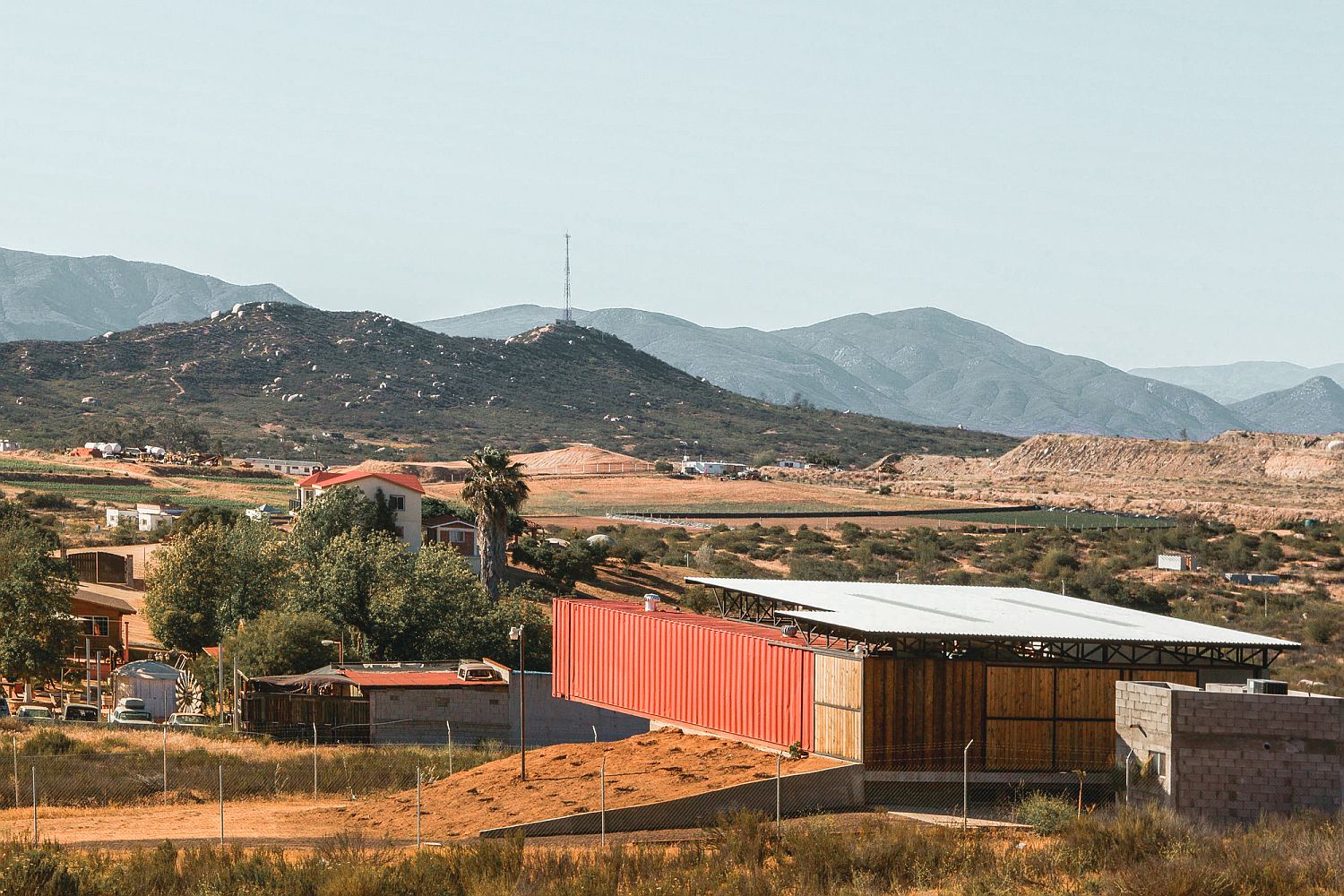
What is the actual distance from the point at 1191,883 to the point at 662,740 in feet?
45.2

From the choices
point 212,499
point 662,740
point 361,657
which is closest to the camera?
point 662,740

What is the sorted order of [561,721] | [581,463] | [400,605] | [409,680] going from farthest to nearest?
[581,463] → [400,605] → [409,680] → [561,721]

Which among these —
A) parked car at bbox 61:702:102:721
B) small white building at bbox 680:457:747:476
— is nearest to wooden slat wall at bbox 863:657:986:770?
parked car at bbox 61:702:102:721

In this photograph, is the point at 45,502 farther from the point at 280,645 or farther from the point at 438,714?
the point at 438,714

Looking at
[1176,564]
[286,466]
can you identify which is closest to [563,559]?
[1176,564]

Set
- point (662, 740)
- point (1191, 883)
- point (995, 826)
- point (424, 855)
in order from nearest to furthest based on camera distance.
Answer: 1. point (1191, 883)
2. point (424, 855)
3. point (995, 826)
4. point (662, 740)

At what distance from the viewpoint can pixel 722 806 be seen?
26328mm

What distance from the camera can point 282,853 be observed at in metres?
23.0

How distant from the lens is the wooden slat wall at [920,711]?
90.8 ft

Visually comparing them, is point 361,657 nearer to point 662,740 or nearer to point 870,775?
point 662,740

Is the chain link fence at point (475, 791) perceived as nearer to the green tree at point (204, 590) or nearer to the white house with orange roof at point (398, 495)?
the green tree at point (204, 590)

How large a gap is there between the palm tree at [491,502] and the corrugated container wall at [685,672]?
2242cm

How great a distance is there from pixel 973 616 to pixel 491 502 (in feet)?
103

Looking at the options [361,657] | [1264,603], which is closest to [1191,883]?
[361,657]
